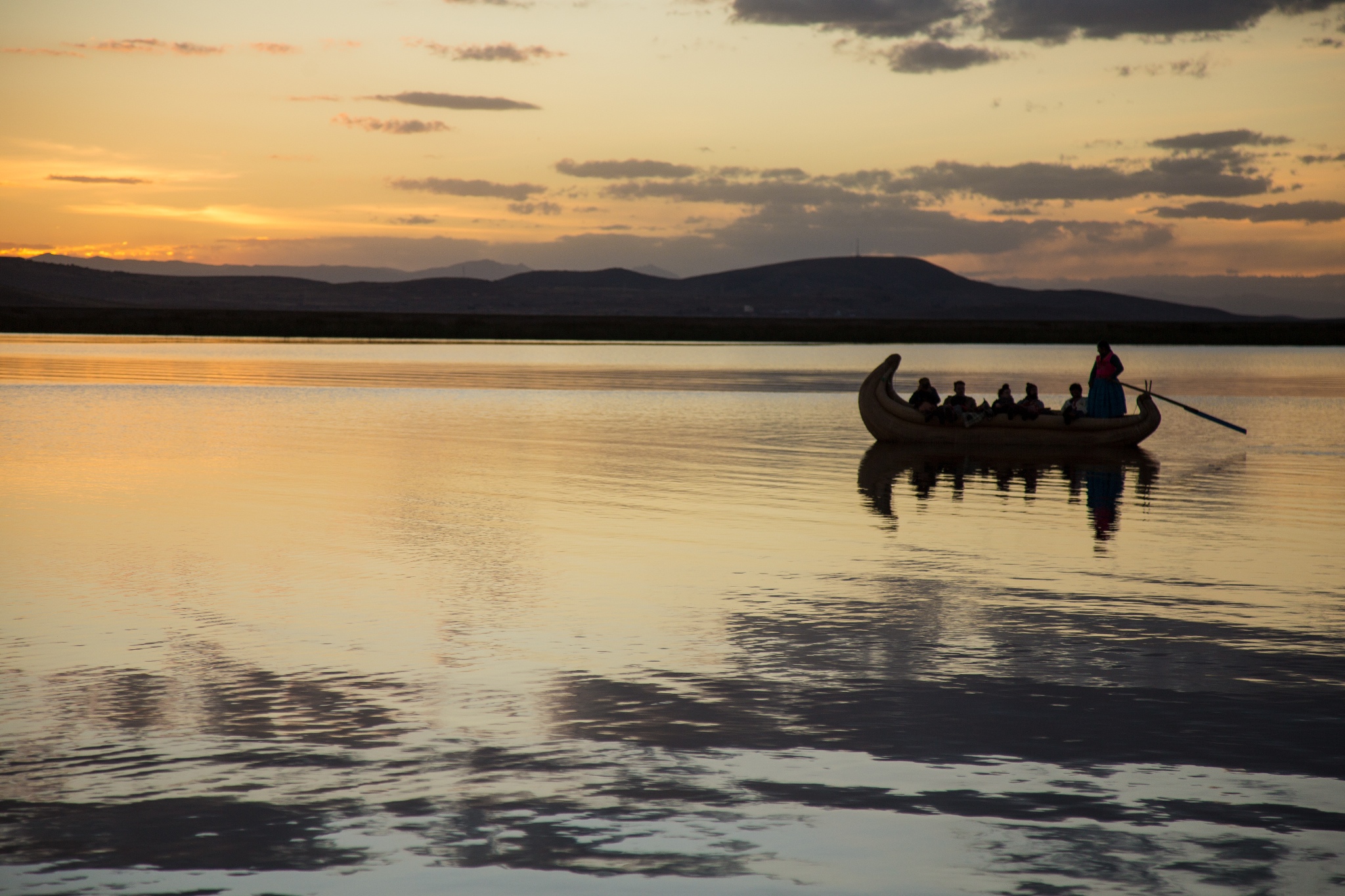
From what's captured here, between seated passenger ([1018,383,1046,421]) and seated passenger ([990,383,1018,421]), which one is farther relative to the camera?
seated passenger ([990,383,1018,421])

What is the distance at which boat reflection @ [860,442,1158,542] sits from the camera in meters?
17.8

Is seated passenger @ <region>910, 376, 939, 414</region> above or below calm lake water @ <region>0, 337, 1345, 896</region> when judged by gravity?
above

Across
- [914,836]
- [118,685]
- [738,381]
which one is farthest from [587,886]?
[738,381]

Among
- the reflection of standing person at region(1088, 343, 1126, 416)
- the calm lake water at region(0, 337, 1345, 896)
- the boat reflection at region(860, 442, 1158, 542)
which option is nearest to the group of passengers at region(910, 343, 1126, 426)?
the reflection of standing person at region(1088, 343, 1126, 416)

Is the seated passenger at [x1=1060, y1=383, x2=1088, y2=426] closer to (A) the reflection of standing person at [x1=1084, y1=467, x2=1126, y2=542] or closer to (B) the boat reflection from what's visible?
(B) the boat reflection

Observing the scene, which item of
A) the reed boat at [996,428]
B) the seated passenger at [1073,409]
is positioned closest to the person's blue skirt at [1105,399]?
the seated passenger at [1073,409]

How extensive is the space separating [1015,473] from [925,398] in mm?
4882

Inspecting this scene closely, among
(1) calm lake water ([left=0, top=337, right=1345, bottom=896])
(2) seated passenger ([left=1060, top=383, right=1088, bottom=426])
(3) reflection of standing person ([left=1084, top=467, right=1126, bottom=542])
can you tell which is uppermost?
(2) seated passenger ([left=1060, top=383, right=1088, bottom=426])

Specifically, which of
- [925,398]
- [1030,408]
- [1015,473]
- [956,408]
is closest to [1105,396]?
[1030,408]

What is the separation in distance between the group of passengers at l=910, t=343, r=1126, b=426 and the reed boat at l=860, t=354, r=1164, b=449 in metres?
0.15

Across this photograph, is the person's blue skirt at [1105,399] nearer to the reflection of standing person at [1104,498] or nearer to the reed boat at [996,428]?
the reed boat at [996,428]

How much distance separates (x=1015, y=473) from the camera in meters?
21.7

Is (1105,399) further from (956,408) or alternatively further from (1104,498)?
(1104,498)

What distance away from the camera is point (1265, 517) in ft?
52.7
